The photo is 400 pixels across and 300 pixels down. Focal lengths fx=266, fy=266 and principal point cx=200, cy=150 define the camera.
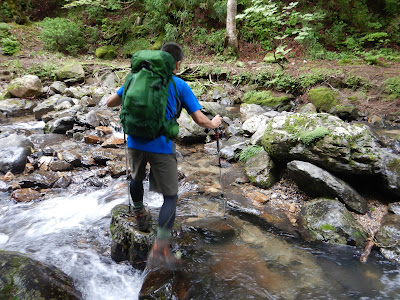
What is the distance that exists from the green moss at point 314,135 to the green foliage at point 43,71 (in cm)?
1385

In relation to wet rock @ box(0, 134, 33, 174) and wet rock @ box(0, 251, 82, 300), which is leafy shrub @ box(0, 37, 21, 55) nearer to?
wet rock @ box(0, 134, 33, 174)

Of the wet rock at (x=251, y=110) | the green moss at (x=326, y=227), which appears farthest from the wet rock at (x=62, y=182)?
the wet rock at (x=251, y=110)

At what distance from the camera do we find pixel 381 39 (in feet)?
51.8

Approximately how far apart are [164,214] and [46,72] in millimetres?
14568

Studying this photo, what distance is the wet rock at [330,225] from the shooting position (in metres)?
3.76

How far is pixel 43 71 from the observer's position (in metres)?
14.3

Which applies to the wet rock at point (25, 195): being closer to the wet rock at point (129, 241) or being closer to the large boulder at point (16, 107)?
the wet rock at point (129, 241)

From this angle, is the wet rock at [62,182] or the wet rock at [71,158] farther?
the wet rock at [71,158]

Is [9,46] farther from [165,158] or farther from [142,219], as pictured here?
[165,158]

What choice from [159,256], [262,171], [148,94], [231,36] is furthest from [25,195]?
[231,36]

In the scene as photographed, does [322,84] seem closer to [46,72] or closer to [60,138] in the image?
[60,138]

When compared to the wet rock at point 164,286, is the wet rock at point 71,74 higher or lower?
higher

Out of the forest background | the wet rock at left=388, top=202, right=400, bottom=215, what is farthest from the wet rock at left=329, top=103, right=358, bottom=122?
the wet rock at left=388, top=202, right=400, bottom=215

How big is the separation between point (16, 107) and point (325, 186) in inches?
469
